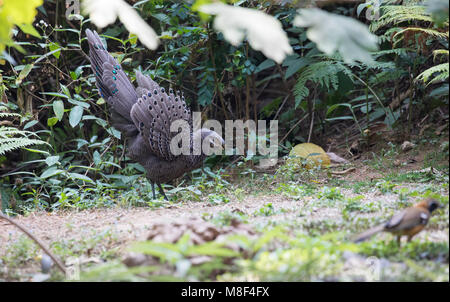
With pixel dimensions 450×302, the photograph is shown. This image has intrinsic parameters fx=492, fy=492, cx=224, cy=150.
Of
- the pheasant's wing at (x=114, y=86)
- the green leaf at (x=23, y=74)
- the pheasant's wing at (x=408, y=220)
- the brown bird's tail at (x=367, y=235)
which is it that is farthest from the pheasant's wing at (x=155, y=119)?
the pheasant's wing at (x=408, y=220)

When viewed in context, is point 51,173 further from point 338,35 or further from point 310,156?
point 338,35

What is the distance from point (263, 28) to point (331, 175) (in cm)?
386

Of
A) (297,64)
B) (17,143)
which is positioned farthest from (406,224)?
(17,143)

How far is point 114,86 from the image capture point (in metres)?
5.80

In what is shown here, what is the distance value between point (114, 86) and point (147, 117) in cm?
66

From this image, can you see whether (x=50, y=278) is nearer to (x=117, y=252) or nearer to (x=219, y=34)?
(x=117, y=252)

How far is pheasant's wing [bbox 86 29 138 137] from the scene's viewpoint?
5785mm

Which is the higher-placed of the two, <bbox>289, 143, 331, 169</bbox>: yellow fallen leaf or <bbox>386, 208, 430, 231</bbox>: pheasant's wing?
<bbox>289, 143, 331, 169</bbox>: yellow fallen leaf

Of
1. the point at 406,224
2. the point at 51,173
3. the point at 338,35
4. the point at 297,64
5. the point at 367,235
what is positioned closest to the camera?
the point at 338,35

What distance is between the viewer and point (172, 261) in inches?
96.7

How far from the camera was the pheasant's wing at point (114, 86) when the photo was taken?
5785 millimetres

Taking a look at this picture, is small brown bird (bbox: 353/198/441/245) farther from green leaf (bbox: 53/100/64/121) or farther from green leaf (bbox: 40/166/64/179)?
green leaf (bbox: 53/100/64/121)

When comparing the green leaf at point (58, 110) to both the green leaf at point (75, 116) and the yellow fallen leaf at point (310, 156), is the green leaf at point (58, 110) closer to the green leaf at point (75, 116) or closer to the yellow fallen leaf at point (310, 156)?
the green leaf at point (75, 116)

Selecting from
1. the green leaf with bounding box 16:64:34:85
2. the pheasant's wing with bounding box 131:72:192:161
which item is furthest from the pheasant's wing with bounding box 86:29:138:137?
the green leaf with bounding box 16:64:34:85
